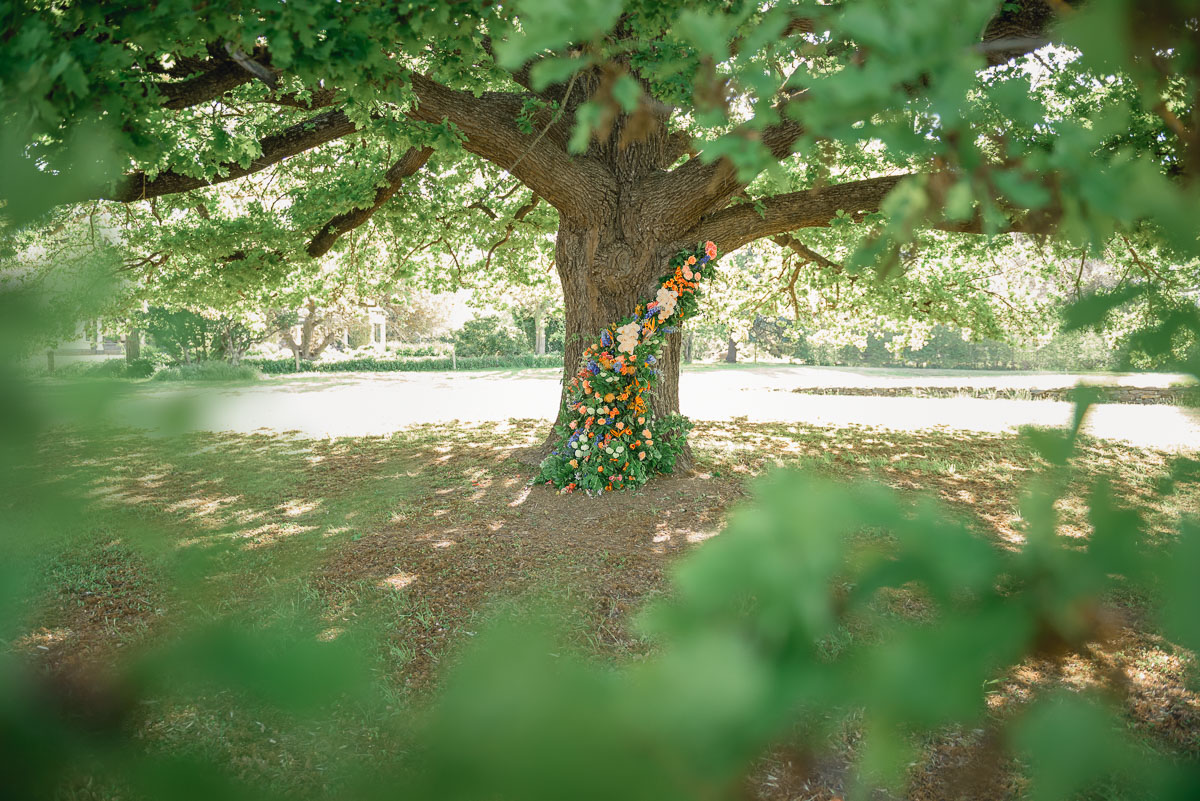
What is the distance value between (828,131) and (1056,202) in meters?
0.35

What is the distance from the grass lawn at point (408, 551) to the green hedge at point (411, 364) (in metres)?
20.7

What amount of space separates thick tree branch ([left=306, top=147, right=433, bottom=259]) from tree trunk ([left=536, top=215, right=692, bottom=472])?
2546 mm

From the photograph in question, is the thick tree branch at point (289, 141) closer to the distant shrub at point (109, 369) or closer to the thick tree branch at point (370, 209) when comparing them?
the thick tree branch at point (370, 209)

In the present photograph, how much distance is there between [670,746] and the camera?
1.68 ft

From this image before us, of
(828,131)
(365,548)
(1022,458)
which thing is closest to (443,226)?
(365,548)

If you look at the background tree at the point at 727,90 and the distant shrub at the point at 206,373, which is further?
the background tree at the point at 727,90

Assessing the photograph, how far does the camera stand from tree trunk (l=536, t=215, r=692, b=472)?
7.04 meters

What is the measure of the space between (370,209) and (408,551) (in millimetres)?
5870

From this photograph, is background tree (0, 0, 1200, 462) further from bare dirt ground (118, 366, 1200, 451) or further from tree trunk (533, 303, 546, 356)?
tree trunk (533, 303, 546, 356)

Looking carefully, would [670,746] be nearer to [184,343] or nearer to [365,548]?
[184,343]

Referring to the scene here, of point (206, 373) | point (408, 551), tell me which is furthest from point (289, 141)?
point (206, 373)

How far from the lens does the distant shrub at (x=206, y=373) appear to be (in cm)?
55

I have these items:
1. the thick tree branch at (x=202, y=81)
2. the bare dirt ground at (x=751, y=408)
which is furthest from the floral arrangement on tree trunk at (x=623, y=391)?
the thick tree branch at (x=202, y=81)

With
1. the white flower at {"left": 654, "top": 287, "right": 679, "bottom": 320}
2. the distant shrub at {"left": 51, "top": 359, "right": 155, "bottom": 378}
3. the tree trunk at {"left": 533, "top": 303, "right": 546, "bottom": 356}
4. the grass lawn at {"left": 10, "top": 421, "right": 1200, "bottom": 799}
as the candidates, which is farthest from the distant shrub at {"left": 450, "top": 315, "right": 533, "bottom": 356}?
the distant shrub at {"left": 51, "top": 359, "right": 155, "bottom": 378}
